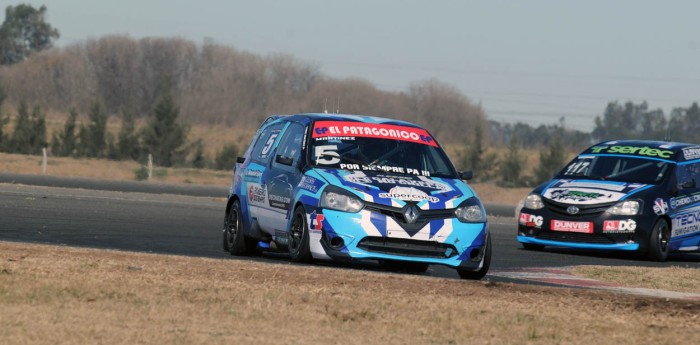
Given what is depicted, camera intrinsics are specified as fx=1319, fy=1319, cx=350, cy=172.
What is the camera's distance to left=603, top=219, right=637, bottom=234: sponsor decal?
17.8 meters

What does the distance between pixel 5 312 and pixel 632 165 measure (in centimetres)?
1241

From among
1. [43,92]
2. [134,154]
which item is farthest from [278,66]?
[134,154]

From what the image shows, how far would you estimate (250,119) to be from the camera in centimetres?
10800

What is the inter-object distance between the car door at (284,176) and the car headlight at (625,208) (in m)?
5.43

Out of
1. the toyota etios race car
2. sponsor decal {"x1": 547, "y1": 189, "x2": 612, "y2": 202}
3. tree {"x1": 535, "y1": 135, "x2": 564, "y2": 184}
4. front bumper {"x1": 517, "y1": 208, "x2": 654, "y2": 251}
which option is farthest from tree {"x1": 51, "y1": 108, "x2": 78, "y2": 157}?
the toyota etios race car

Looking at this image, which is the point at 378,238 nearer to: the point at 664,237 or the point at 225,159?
the point at 664,237

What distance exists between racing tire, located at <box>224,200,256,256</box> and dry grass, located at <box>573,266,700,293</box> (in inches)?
A: 146

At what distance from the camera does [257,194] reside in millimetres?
14484

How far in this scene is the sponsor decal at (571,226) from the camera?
18.0 m

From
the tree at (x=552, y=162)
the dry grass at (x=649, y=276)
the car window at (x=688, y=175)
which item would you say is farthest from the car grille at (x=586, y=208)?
the tree at (x=552, y=162)

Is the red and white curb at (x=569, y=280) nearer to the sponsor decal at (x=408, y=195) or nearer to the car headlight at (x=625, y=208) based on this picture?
the sponsor decal at (x=408, y=195)

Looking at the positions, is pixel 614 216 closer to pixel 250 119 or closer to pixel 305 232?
pixel 305 232

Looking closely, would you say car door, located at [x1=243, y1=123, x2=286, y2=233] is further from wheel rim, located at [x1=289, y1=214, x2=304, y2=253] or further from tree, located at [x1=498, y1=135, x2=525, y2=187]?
tree, located at [x1=498, y1=135, x2=525, y2=187]

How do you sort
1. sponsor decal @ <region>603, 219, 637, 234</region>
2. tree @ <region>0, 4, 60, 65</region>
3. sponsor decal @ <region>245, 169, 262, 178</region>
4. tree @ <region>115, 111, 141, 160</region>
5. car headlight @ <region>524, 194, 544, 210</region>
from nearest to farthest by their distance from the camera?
sponsor decal @ <region>245, 169, 262, 178</region>, sponsor decal @ <region>603, 219, 637, 234</region>, car headlight @ <region>524, 194, 544, 210</region>, tree @ <region>115, 111, 141, 160</region>, tree @ <region>0, 4, 60, 65</region>
